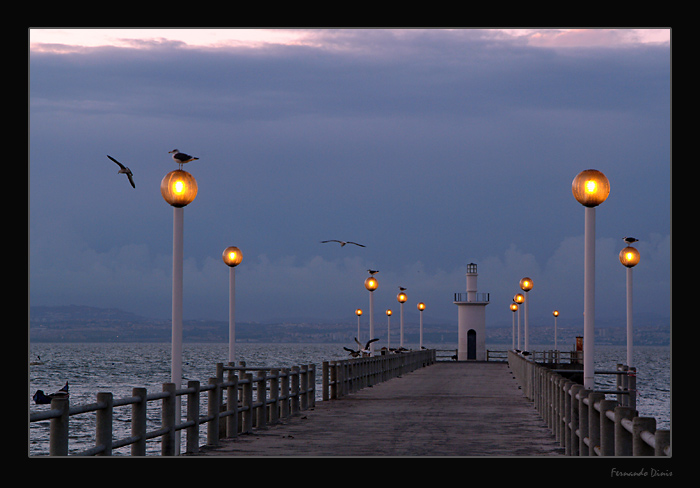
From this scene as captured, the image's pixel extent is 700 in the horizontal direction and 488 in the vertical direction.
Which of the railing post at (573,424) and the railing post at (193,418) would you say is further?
the railing post at (193,418)

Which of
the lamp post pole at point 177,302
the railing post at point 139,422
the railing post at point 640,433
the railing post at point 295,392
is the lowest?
the railing post at point 295,392

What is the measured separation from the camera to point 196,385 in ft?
46.9

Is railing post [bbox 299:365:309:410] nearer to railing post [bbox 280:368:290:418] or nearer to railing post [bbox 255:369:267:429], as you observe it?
railing post [bbox 280:368:290:418]

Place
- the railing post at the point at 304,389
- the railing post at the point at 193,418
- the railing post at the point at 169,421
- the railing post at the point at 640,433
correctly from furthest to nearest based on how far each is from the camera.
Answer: the railing post at the point at 304,389, the railing post at the point at 193,418, the railing post at the point at 169,421, the railing post at the point at 640,433

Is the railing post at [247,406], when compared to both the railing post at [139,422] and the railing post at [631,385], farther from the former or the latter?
the railing post at [631,385]

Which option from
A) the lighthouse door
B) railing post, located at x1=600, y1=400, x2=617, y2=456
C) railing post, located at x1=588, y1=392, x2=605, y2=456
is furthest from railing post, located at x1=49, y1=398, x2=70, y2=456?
the lighthouse door

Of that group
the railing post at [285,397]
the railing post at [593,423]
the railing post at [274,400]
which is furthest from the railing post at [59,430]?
the railing post at [285,397]

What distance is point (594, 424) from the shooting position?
11359mm

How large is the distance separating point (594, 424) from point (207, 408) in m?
9.67

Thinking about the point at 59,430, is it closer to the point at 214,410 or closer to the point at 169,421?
the point at 169,421

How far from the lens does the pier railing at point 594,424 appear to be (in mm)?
8180

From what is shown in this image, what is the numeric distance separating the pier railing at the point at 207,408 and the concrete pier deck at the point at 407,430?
0.36 meters
